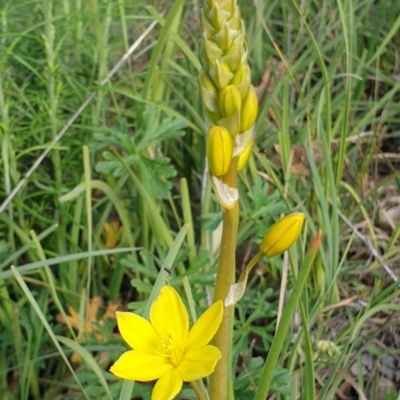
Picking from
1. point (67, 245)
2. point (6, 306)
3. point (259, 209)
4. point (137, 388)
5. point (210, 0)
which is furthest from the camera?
point (67, 245)

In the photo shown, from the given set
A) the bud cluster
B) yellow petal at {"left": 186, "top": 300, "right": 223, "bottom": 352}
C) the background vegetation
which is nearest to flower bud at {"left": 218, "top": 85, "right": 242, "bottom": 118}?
the bud cluster

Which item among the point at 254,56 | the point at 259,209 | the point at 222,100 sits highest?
the point at 222,100

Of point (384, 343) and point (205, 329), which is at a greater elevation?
point (205, 329)

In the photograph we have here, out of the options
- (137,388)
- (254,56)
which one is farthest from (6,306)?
(254,56)

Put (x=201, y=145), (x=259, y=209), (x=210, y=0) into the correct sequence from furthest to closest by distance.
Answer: (x=201, y=145) < (x=259, y=209) < (x=210, y=0)

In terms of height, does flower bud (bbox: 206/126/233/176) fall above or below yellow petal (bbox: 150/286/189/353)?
above

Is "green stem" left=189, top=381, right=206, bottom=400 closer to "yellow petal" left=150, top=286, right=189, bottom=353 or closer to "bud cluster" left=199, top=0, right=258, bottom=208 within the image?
Answer: "yellow petal" left=150, top=286, right=189, bottom=353

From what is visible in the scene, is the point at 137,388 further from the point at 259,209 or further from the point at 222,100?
the point at 222,100
